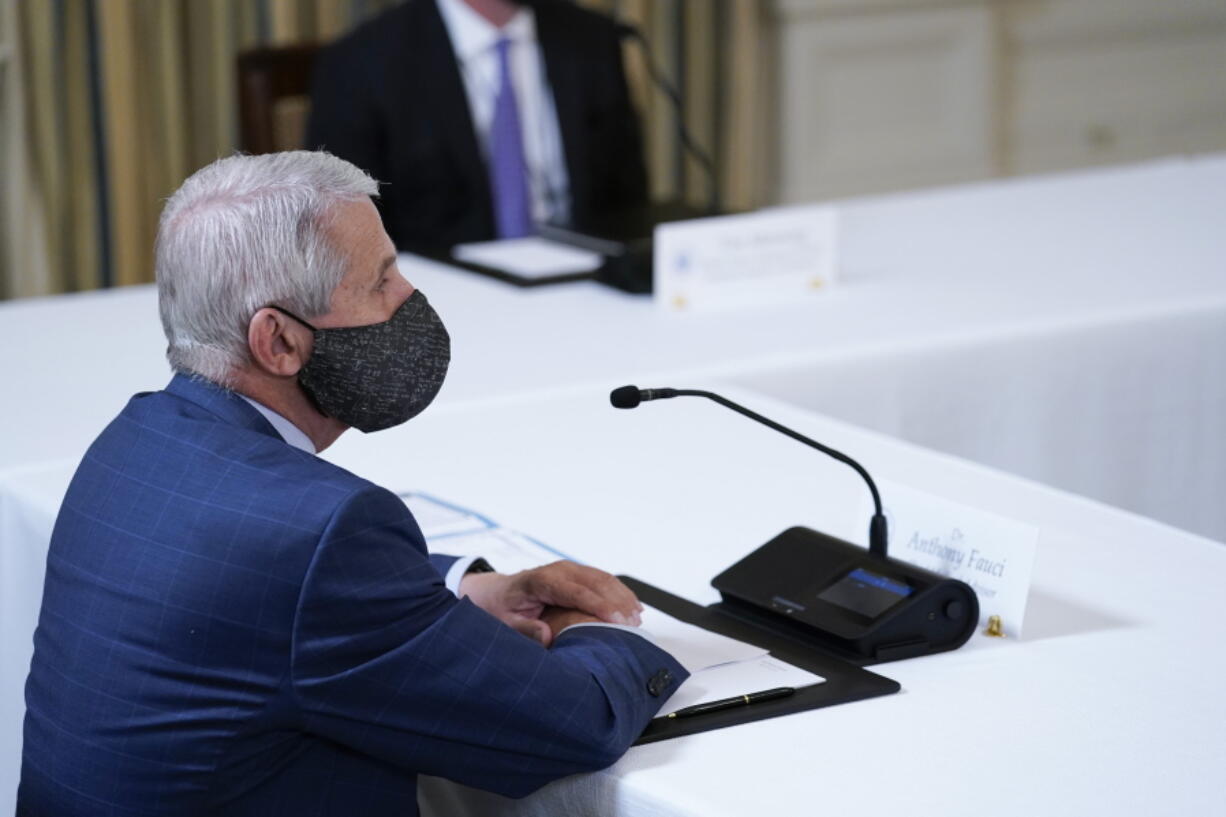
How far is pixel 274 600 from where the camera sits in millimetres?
1033

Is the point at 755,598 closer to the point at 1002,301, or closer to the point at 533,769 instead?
the point at 533,769

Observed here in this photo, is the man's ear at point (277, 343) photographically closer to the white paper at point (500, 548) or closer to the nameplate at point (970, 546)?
the white paper at point (500, 548)

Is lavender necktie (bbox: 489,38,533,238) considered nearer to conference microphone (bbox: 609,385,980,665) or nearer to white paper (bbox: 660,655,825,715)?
conference microphone (bbox: 609,385,980,665)

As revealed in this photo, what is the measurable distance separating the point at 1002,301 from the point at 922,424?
0.30 metres

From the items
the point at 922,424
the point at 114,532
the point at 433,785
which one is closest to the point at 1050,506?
the point at 922,424

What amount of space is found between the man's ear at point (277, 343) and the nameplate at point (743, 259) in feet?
3.80

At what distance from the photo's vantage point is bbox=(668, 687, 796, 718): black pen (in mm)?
1180

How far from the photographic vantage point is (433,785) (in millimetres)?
1280

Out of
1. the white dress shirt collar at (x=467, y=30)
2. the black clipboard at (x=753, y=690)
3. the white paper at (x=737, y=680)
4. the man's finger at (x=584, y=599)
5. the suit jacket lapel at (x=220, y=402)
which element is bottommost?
the black clipboard at (x=753, y=690)

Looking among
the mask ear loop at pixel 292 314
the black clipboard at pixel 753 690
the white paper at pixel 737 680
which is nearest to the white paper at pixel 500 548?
the black clipboard at pixel 753 690

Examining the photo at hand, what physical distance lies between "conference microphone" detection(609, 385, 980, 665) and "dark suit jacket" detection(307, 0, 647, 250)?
1.64m

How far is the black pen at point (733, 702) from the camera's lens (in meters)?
1.18

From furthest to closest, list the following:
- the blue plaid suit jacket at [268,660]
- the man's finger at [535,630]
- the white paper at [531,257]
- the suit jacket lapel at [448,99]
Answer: the suit jacket lapel at [448,99] < the white paper at [531,257] < the man's finger at [535,630] < the blue plaid suit jacket at [268,660]

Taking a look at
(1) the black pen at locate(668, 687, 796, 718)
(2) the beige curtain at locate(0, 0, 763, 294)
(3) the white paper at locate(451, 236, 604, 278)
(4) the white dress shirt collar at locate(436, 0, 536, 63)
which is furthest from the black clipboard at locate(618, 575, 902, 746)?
(2) the beige curtain at locate(0, 0, 763, 294)
